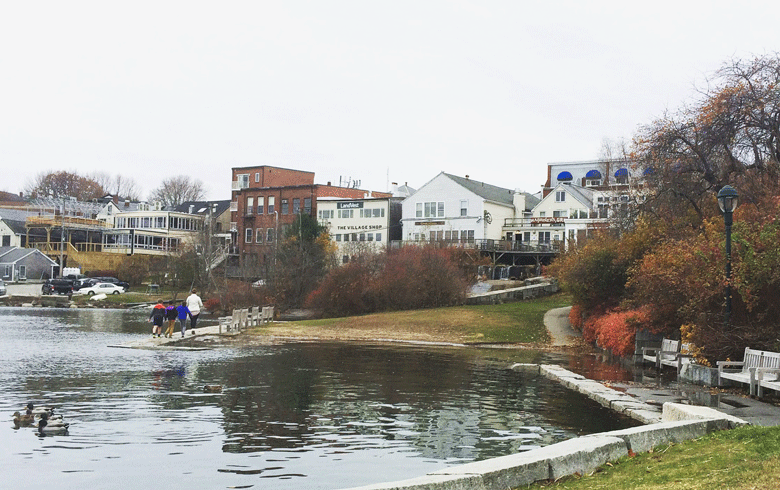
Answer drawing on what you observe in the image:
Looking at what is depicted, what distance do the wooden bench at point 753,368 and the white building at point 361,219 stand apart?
73.3m

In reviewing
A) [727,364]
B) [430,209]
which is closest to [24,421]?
[727,364]

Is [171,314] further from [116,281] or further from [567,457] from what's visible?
[116,281]

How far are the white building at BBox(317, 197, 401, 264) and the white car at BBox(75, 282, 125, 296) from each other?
23.5 meters

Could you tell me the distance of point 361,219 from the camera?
95.9 metres

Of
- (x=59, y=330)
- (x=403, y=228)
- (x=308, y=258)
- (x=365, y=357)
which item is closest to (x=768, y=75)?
(x=365, y=357)

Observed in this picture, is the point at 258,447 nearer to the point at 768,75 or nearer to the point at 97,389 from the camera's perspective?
the point at 97,389

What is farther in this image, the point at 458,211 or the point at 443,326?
the point at 458,211

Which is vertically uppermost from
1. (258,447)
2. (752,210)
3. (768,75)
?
(768,75)

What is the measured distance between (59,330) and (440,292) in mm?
23400

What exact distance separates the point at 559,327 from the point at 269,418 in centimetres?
3091

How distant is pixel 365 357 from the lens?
30422 mm

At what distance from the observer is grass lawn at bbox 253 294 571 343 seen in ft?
138

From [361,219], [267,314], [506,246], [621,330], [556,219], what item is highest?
[361,219]

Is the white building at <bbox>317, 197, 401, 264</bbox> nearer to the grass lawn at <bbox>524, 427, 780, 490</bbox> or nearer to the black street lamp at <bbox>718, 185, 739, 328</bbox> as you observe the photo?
the black street lamp at <bbox>718, 185, 739, 328</bbox>
